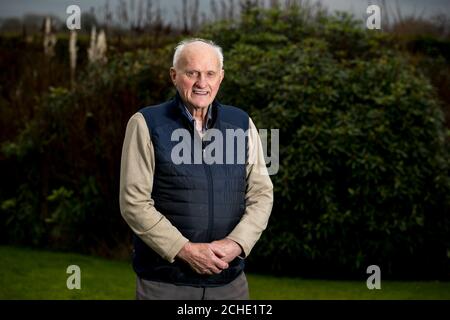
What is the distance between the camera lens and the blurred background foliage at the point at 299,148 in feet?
26.3

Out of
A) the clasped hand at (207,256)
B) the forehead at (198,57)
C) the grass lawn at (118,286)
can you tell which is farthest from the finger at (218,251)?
the grass lawn at (118,286)

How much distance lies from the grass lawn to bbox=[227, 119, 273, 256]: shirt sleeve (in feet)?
11.7

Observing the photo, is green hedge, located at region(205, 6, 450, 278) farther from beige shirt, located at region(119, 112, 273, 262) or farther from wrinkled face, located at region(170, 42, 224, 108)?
beige shirt, located at region(119, 112, 273, 262)

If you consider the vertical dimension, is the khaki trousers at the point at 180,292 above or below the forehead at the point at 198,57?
below

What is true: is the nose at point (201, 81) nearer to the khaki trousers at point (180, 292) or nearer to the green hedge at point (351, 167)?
the khaki trousers at point (180, 292)

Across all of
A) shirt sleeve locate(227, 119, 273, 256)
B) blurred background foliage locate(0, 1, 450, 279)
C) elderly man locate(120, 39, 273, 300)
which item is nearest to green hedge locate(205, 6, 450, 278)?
blurred background foliage locate(0, 1, 450, 279)

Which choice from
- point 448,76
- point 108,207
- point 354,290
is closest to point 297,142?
point 354,290

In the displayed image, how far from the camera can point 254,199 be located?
4039 mm

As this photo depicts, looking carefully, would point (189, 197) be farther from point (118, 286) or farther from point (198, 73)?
point (118, 286)

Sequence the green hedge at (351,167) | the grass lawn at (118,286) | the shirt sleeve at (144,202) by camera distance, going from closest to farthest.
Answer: the shirt sleeve at (144,202) < the grass lawn at (118,286) < the green hedge at (351,167)

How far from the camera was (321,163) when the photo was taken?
26.1 ft

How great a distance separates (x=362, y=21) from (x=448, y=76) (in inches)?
64.5

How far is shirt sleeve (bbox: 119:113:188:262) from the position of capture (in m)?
3.77
